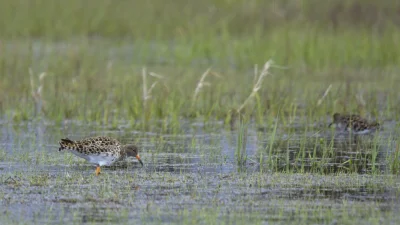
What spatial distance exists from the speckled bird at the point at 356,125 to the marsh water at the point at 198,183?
0.65ft

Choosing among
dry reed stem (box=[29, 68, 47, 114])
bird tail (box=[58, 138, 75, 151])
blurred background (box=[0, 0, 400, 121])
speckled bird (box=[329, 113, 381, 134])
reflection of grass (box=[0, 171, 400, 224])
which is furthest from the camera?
blurred background (box=[0, 0, 400, 121])

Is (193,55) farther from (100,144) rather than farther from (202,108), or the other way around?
(100,144)

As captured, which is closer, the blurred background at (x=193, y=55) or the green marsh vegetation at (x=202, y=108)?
the green marsh vegetation at (x=202, y=108)

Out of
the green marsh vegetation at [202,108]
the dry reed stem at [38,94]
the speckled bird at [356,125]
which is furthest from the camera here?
the dry reed stem at [38,94]

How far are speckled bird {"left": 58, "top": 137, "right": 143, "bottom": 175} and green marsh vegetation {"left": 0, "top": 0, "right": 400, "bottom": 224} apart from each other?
0.20m

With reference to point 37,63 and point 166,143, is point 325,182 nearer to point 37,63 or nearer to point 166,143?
point 166,143

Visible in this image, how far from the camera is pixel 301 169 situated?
10.6 metres

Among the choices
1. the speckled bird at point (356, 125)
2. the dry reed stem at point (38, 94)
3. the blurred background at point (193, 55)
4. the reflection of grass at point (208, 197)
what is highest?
the blurred background at point (193, 55)

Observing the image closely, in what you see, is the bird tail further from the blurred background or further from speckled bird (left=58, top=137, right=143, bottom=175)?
the blurred background

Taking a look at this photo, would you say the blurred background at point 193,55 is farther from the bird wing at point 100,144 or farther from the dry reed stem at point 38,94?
the bird wing at point 100,144

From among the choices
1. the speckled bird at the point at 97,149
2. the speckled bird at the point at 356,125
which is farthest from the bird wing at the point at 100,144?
the speckled bird at the point at 356,125

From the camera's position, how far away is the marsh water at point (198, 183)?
27.5 ft

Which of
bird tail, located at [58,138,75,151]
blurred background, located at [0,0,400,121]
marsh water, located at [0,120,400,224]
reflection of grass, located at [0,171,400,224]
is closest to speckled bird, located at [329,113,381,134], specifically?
marsh water, located at [0,120,400,224]

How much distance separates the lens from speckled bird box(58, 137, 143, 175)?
34.7ft
